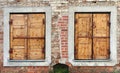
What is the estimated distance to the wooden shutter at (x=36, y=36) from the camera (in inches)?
270

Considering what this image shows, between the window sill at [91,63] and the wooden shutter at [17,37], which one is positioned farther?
the wooden shutter at [17,37]

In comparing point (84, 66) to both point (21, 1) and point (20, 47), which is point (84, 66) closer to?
point (20, 47)

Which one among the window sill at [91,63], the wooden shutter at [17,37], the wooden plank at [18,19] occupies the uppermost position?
the wooden plank at [18,19]

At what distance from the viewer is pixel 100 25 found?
6848 millimetres

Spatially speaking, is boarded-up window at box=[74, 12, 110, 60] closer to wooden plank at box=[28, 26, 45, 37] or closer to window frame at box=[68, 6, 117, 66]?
window frame at box=[68, 6, 117, 66]

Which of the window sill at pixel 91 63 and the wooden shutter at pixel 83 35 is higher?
the wooden shutter at pixel 83 35

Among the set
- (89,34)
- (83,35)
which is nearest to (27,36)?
(83,35)

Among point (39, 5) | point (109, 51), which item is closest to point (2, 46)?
point (39, 5)

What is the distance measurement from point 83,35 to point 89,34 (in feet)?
0.55

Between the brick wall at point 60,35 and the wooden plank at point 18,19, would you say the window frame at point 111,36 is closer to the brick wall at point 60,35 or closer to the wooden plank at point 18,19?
the brick wall at point 60,35

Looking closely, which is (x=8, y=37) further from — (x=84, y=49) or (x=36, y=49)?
(x=84, y=49)

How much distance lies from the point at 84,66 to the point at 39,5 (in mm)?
2060

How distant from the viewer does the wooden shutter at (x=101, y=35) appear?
6832 millimetres

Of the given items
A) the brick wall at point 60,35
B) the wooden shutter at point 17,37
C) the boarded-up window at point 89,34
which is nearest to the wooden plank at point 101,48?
the boarded-up window at point 89,34
